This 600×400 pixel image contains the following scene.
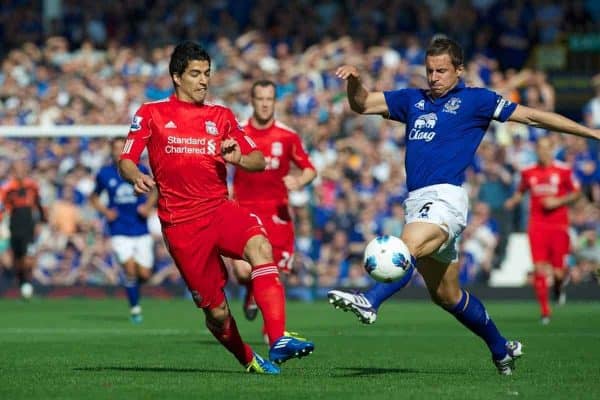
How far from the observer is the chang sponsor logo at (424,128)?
995 cm

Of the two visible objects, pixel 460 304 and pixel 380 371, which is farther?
pixel 380 371

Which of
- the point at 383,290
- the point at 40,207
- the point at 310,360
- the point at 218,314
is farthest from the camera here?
the point at 40,207

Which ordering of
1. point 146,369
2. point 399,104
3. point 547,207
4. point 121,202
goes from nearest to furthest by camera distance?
point 399,104 < point 146,369 < point 547,207 < point 121,202

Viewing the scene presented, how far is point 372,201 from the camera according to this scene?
23703mm

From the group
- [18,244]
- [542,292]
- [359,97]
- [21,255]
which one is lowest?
[21,255]

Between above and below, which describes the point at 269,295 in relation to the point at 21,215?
above

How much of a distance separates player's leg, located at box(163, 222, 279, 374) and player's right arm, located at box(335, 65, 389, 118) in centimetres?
145

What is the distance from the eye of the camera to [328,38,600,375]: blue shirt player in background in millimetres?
9633

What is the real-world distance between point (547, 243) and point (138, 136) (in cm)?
1055

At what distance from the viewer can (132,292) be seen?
61.4 feet

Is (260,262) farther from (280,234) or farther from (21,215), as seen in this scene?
(21,215)

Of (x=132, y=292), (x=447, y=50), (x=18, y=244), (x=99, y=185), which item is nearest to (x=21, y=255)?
(x=18, y=244)

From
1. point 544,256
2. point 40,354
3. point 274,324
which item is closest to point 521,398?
point 274,324

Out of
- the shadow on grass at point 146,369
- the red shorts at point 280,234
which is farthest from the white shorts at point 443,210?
the red shorts at point 280,234
